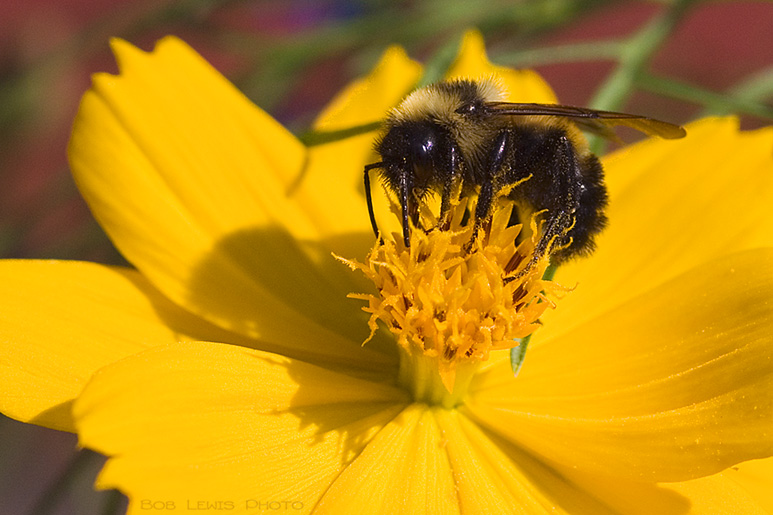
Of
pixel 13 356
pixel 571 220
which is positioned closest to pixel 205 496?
pixel 13 356

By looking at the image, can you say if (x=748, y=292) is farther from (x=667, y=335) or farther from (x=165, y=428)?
(x=165, y=428)

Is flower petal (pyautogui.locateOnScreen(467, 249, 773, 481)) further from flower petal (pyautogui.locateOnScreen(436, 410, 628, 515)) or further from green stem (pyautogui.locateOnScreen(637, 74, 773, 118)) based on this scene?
green stem (pyautogui.locateOnScreen(637, 74, 773, 118))

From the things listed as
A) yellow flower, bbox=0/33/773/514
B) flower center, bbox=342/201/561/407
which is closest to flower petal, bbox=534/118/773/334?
yellow flower, bbox=0/33/773/514

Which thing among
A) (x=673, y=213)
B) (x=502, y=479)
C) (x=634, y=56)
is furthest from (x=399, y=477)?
(x=634, y=56)

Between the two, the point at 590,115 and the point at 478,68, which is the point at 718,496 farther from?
the point at 478,68

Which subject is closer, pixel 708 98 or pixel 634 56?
pixel 708 98

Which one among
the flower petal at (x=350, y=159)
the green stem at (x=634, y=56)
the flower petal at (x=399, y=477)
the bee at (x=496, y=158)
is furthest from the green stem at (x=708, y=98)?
the flower petal at (x=399, y=477)

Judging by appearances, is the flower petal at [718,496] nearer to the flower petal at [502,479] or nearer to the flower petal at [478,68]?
the flower petal at [502,479]
